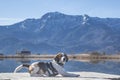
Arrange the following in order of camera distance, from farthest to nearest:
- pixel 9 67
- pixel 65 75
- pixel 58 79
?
pixel 9 67 < pixel 65 75 < pixel 58 79

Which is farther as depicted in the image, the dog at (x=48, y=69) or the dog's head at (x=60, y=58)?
the dog's head at (x=60, y=58)

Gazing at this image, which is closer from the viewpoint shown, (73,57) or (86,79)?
(86,79)

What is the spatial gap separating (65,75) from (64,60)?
19.8 inches

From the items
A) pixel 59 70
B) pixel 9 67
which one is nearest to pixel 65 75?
pixel 59 70

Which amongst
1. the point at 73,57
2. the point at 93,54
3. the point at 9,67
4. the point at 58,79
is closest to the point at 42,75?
the point at 58,79

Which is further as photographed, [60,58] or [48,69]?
[60,58]

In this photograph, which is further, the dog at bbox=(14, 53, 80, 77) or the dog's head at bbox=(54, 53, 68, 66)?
the dog's head at bbox=(54, 53, 68, 66)

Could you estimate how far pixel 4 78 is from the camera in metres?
13.9

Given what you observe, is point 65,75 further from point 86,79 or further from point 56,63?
point 86,79

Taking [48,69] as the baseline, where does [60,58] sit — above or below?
above

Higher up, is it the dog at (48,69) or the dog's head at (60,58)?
the dog's head at (60,58)

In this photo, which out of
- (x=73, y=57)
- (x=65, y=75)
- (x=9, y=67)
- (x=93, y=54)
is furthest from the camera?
(x=73, y=57)

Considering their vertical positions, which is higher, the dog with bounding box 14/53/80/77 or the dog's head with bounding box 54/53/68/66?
the dog's head with bounding box 54/53/68/66

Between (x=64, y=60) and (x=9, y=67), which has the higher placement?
(x=64, y=60)
